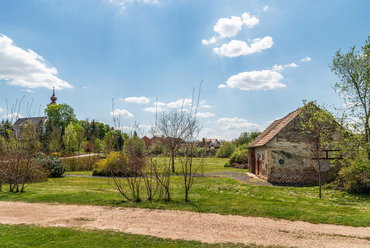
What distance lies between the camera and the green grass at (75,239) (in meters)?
6.01

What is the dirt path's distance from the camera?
6367 millimetres

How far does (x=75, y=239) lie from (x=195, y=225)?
3.38 metres

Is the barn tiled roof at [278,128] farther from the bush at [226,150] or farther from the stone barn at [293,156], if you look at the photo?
the bush at [226,150]

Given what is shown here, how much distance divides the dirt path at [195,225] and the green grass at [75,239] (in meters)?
0.39

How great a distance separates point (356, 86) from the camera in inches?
533

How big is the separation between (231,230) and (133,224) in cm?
302

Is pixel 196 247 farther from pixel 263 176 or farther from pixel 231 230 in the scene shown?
pixel 263 176

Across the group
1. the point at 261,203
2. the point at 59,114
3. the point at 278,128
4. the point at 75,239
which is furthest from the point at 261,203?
the point at 59,114

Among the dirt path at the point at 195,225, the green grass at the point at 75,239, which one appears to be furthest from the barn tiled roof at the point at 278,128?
the green grass at the point at 75,239

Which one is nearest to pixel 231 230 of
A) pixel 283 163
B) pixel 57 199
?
pixel 57 199

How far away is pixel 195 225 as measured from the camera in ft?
24.5

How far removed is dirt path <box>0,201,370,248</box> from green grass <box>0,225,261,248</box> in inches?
15.5

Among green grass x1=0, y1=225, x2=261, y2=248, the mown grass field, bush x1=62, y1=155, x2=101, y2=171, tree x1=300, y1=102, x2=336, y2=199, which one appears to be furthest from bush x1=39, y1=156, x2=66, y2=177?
tree x1=300, y1=102, x2=336, y2=199

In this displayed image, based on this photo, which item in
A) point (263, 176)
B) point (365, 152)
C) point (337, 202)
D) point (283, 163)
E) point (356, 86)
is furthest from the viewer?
point (263, 176)
